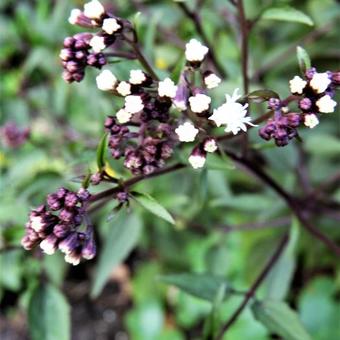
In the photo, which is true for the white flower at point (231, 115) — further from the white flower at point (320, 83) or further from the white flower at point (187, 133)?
the white flower at point (320, 83)

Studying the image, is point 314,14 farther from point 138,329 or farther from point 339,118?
point 138,329

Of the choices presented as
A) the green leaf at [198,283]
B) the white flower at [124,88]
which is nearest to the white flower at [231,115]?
the white flower at [124,88]

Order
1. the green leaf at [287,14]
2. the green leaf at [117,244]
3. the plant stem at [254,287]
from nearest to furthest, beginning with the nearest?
the green leaf at [287,14], the plant stem at [254,287], the green leaf at [117,244]

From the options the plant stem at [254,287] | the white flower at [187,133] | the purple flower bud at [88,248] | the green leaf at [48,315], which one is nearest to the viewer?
the white flower at [187,133]

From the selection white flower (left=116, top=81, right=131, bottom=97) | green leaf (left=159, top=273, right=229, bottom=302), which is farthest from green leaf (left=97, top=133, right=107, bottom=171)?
green leaf (left=159, top=273, right=229, bottom=302)

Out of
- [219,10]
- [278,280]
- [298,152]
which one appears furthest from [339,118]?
[278,280]

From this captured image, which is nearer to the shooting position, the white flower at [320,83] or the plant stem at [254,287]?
the white flower at [320,83]
